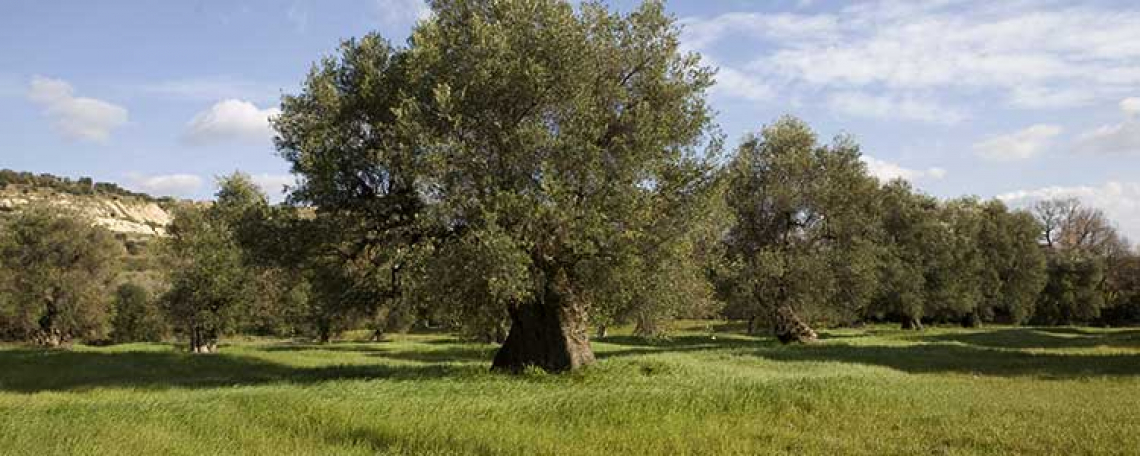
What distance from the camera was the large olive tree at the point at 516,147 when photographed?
2333 cm

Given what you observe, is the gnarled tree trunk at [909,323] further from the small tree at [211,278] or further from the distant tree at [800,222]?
the small tree at [211,278]

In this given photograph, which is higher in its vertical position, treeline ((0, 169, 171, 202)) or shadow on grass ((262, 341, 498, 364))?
treeline ((0, 169, 171, 202))

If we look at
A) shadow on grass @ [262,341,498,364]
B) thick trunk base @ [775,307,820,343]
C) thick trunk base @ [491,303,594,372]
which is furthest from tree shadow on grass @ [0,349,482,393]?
thick trunk base @ [775,307,820,343]

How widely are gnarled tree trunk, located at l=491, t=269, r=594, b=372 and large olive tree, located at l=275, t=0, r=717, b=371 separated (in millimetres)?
52

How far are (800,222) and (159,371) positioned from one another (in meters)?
39.1

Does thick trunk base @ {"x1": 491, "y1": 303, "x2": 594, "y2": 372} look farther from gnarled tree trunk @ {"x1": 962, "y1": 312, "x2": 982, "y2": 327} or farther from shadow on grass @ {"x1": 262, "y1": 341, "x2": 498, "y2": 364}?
gnarled tree trunk @ {"x1": 962, "y1": 312, "x2": 982, "y2": 327}

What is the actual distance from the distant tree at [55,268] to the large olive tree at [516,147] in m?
38.0

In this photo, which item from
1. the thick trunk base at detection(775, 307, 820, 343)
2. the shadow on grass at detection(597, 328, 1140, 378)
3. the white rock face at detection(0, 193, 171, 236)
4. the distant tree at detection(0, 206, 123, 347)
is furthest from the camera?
the white rock face at detection(0, 193, 171, 236)

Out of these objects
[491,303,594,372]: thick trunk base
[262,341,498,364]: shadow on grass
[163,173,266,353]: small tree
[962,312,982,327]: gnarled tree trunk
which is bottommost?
[962,312,982,327]: gnarled tree trunk

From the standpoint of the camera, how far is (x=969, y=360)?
34.9m

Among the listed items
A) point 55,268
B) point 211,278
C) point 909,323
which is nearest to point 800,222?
point 211,278

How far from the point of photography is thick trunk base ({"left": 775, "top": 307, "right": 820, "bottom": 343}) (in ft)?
170

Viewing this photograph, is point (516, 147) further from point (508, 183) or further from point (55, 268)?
point (55, 268)

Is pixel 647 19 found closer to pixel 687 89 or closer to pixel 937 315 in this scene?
pixel 687 89
